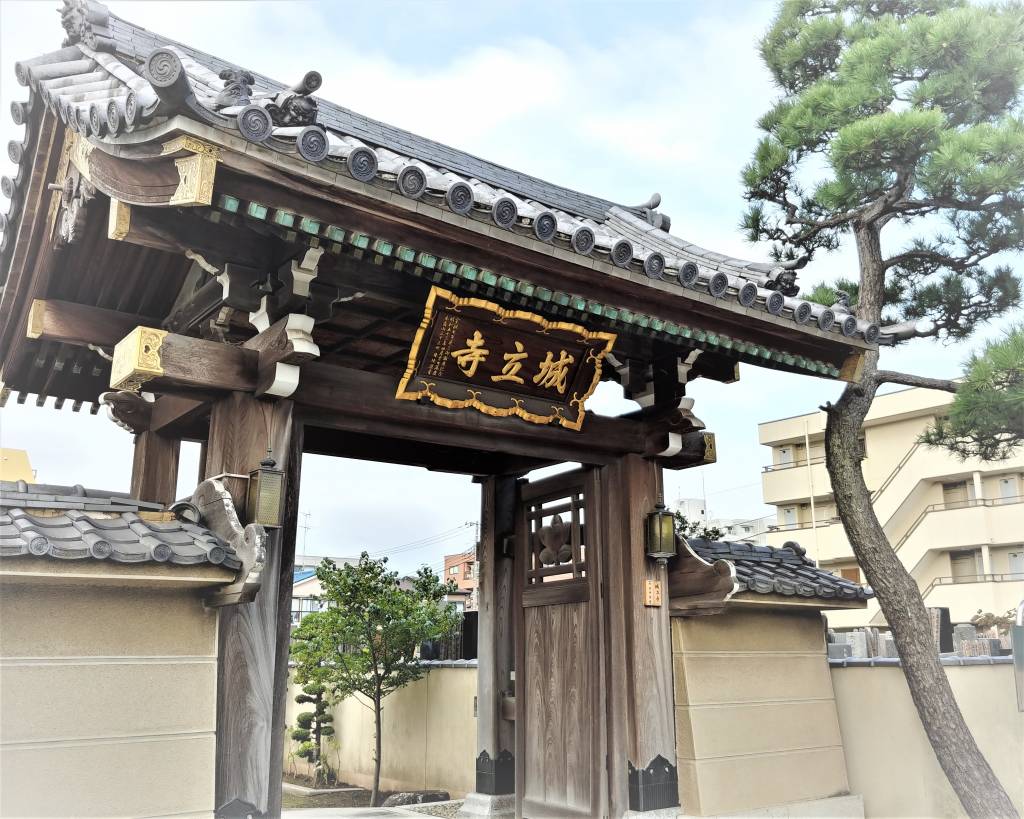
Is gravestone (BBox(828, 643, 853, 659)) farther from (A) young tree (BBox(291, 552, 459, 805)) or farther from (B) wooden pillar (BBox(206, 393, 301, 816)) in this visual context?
(B) wooden pillar (BBox(206, 393, 301, 816))

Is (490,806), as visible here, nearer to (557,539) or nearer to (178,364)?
(557,539)

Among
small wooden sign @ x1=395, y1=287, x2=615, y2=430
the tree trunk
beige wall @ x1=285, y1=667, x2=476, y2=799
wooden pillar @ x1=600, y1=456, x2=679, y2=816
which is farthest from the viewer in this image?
the tree trunk

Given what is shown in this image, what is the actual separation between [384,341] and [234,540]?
8.11 feet

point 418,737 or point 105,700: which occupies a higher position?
point 105,700

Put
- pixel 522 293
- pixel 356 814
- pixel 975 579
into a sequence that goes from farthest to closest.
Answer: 1. pixel 975 579
2. pixel 356 814
3. pixel 522 293

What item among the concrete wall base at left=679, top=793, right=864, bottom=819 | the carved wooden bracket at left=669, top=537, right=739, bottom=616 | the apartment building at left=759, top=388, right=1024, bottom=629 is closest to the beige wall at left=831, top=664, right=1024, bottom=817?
the concrete wall base at left=679, top=793, right=864, bottom=819

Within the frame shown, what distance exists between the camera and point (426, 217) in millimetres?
4449

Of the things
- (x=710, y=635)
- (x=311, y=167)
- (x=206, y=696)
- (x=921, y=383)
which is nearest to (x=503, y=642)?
(x=710, y=635)

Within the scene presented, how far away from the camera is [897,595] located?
763 cm

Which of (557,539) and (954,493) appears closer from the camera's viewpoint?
(557,539)

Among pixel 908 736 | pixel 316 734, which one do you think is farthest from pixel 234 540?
pixel 316 734

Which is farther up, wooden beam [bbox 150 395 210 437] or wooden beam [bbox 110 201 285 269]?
wooden beam [bbox 110 201 285 269]

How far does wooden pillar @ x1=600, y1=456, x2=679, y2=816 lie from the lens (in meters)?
6.30

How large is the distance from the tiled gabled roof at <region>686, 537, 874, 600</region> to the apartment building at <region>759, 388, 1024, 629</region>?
20.4 m
